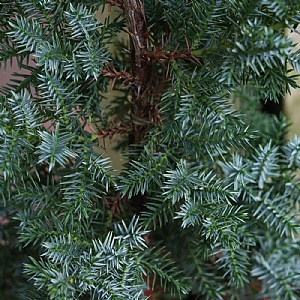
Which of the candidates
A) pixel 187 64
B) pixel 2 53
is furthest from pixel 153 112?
pixel 2 53

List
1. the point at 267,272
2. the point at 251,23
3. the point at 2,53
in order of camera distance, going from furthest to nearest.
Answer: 1. the point at 267,272
2. the point at 2,53
3. the point at 251,23

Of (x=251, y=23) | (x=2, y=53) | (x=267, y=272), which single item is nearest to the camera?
(x=251, y=23)

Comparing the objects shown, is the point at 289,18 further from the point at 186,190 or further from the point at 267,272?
the point at 267,272

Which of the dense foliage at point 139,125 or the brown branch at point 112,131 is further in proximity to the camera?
the brown branch at point 112,131

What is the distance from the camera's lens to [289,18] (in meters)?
0.33

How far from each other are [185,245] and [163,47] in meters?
0.27

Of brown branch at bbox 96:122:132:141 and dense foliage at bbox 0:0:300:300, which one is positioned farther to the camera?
brown branch at bbox 96:122:132:141

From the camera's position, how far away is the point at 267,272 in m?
0.54

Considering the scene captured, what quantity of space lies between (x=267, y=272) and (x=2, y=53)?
425mm

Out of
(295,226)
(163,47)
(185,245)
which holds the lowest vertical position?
(185,245)

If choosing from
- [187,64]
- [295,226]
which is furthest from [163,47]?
[295,226]

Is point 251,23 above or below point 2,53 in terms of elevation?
above

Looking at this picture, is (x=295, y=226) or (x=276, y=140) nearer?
(x=295, y=226)

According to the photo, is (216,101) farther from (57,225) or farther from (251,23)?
(57,225)
